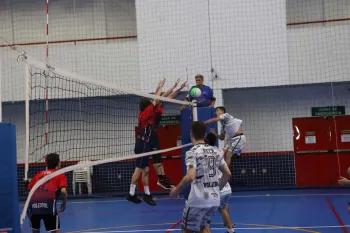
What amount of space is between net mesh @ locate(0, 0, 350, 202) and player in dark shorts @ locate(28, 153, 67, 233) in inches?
298

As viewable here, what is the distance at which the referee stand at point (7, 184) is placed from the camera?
4.12m

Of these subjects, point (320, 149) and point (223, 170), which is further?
point (320, 149)

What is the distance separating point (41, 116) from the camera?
17125 millimetres

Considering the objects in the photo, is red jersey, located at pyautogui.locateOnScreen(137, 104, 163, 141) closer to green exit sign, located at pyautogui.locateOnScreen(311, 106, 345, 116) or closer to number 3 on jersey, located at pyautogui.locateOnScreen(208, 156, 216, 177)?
number 3 on jersey, located at pyautogui.locateOnScreen(208, 156, 216, 177)

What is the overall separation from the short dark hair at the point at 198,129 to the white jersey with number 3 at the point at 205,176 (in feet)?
0.38

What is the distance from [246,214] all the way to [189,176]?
6418 millimetres

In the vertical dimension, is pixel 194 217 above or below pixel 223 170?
below

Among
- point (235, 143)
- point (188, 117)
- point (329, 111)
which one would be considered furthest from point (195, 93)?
point (329, 111)

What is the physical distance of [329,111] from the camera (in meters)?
16.2

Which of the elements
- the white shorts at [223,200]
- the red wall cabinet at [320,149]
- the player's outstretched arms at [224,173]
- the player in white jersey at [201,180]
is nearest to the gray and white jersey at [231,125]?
the white shorts at [223,200]

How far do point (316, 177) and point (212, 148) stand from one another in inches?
425

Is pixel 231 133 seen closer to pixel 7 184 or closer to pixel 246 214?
pixel 246 214

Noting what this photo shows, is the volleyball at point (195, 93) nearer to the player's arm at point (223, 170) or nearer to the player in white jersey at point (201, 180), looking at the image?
the player's arm at point (223, 170)

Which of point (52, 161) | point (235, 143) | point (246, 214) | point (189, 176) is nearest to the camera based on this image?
point (189, 176)
